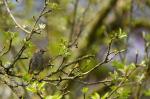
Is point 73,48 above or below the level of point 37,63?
above

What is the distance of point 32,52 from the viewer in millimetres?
3309

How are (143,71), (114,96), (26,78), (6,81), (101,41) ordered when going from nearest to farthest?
1. (26,78)
2. (6,81)
3. (114,96)
4. (143,71)
5. (101,41)

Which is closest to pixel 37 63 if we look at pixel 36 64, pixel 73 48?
pixel 36 64

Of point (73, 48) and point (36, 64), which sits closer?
Result: point (36, 64)

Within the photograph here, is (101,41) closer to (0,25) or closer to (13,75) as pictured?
(0,25)

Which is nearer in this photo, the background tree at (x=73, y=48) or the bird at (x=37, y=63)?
the background tree at (x=73, y=48)

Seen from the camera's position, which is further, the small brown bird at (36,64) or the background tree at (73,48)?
the small brown bird at (36,64)

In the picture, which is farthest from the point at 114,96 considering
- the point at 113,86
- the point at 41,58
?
the point at 41,58

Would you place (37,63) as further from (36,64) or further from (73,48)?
(73,48)

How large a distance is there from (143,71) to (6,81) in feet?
4.83

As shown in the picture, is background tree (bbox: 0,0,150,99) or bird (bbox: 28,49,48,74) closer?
background tree (bbox: 0,0,150,99)

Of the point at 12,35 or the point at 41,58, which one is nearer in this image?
the point at 12,35

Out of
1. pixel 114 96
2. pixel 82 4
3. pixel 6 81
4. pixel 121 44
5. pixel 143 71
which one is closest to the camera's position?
pixel 6 81

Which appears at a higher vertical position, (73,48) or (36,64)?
(73,48)
